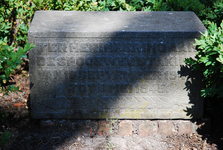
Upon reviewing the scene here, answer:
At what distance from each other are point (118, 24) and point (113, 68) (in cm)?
48

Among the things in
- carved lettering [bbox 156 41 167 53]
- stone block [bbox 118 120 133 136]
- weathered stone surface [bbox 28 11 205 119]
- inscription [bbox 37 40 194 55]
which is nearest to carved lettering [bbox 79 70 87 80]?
weathered stone surface [bbox 28 11 205 119]

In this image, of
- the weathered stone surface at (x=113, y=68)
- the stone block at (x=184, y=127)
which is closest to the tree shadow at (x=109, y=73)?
the weathered stone surface at (x=113, y=68)

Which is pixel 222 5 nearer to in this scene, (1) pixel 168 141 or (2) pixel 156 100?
(2) pixel 156 100

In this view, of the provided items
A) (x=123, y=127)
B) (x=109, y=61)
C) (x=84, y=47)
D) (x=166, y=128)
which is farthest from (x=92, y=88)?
(x=166, y=128)

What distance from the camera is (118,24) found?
8.63 ft

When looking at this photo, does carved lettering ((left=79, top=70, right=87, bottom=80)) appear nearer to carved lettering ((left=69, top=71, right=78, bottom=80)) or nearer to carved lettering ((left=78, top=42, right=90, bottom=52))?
carved lettering ((left=69, top=71, right=78, bottom=80))

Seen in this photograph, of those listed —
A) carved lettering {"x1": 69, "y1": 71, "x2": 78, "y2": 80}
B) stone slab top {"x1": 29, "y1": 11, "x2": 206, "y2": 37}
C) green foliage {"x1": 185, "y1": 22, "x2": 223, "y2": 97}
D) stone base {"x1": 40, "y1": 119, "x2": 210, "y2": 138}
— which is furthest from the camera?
stone base {"x1": 40, "y1": 119, "x2": 210, "y2": 138}

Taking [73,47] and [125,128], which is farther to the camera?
[125,128]

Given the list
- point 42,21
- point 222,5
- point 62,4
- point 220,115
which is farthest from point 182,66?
point 62,4

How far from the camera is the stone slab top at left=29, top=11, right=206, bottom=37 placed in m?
2.46

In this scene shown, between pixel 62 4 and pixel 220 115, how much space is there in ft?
8.09

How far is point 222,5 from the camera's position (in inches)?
121

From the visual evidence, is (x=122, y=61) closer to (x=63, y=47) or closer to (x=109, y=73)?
(x=109, y=73)

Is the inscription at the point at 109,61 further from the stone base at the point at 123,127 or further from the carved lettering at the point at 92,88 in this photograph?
the stone base at the point at 123,127
